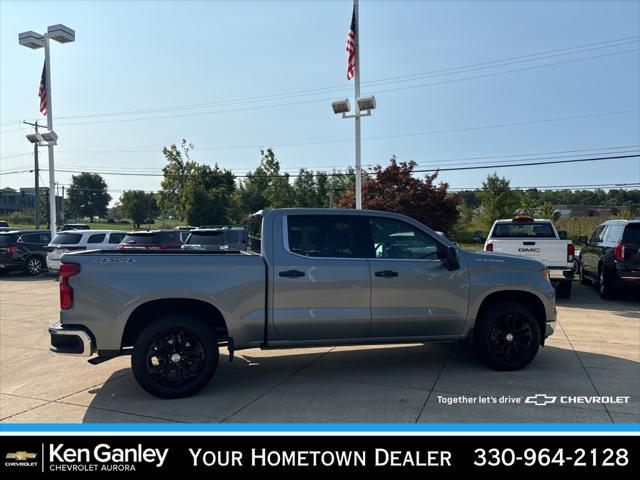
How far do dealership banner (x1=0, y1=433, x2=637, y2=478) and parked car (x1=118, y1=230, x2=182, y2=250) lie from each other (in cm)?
1194

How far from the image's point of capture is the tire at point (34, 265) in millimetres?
17812

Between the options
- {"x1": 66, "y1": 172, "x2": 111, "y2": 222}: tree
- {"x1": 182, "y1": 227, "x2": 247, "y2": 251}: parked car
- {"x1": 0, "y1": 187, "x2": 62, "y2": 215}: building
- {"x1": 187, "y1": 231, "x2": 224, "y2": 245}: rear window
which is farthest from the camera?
{"x1": 66, "y1": 172, "x2": 111, "y2": 222}: tree

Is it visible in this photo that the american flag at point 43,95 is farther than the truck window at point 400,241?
Yes

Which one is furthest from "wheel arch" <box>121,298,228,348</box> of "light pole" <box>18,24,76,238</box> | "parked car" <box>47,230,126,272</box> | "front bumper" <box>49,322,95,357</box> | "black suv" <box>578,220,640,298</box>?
"light pole" <box>18,24,76,238</box>

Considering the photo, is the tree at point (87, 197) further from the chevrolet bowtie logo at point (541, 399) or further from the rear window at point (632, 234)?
the chevrolet bowtie logo at point (541, 399)

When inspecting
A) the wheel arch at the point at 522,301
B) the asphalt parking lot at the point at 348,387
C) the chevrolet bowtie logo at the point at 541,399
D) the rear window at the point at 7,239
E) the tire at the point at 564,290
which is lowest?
the asphalt parking lot at the point at 348,387

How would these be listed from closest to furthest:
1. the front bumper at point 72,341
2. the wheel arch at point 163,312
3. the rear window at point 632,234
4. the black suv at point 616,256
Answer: the front bumper at point 72,341 < the wheel arch at point 163,312 < the black suv at point 616,256 < the rear window at point 632,234

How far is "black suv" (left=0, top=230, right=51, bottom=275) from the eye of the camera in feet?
57.2

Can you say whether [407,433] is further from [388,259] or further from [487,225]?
[487,225]

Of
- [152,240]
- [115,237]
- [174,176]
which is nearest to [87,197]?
[174,176]

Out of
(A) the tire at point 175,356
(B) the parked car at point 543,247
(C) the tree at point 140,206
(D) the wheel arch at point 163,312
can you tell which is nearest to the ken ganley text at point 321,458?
(A) the tire at point 175,356

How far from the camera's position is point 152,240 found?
1500cm

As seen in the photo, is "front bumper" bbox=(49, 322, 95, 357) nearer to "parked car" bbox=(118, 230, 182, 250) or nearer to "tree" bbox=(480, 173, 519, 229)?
"parked car" bbox=(118, 230, 182, 250)

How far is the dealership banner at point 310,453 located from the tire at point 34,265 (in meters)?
17.1
